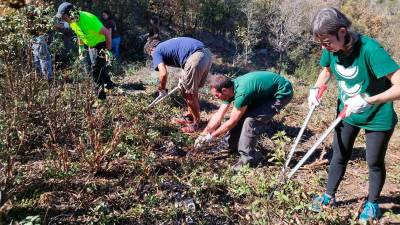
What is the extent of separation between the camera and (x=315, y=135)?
4.96 m

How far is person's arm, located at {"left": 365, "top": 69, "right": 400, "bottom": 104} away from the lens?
243cm

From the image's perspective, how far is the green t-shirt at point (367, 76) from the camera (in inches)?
98.0

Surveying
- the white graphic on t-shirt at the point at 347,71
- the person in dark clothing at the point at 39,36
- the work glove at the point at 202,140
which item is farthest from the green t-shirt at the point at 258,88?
the person in dark clothing at the point at 39,36

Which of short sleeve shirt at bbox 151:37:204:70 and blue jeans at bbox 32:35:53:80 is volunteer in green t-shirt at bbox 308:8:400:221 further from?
blue jeans at bbox 32:35:53:80

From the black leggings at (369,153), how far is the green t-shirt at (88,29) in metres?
3.44

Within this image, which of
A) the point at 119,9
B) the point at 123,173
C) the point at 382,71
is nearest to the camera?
the point at 382,71

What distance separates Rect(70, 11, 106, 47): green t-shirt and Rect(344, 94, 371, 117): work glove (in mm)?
3586

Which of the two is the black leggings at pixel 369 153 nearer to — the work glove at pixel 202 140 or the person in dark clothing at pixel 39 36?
the work glove at pixel 202 140

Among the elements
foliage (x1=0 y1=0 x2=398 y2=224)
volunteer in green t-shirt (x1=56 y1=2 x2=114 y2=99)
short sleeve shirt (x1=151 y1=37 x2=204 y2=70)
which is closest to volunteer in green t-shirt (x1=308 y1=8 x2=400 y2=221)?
foliage (x1=0 y1=0 x2=398 y2=224)

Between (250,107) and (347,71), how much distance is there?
4.59 ft

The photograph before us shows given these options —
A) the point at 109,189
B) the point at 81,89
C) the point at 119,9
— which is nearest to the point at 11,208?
the point at 109,189

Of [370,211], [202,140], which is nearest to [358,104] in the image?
[370,211]

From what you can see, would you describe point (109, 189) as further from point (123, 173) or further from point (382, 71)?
point (382, 71)

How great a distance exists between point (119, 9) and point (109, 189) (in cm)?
896
